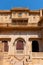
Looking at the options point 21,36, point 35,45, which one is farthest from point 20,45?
point 35,45

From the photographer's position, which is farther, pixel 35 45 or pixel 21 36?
pixel 35 45

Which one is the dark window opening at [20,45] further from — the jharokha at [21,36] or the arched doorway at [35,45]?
the arched doorway at [35,45]

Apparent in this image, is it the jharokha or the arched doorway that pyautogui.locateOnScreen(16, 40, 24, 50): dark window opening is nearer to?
the jharokha

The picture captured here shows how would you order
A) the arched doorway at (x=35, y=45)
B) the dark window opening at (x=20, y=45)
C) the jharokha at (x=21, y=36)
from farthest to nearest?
the arched doorway at (x=35, y=45)
the dark window opening at (x=20, y=45)
the jharokha at (x=21, y=36)

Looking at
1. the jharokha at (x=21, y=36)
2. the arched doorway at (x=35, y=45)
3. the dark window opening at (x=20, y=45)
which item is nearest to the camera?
the jharokha at (x=21, y=36)

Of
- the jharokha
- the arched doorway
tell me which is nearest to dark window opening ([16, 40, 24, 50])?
the jharokha

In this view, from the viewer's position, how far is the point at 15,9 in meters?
33.7

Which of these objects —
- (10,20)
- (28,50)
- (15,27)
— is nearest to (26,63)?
(28,50)

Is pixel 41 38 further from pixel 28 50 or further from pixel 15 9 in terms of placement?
pixel 15 9

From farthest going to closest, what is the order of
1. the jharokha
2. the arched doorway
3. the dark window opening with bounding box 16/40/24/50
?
the arched doorway, the dark window opening with bounding box 16/40/24/50, the jharokha

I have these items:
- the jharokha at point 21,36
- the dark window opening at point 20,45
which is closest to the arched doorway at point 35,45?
the jharokha at point 21,36

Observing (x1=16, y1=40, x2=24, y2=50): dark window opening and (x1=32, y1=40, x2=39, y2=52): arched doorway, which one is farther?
(x1=32, y1=40, x2=39, y2=52): arched doorway

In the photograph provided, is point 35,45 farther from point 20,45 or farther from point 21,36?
point 21,36

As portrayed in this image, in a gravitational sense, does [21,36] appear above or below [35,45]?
above
